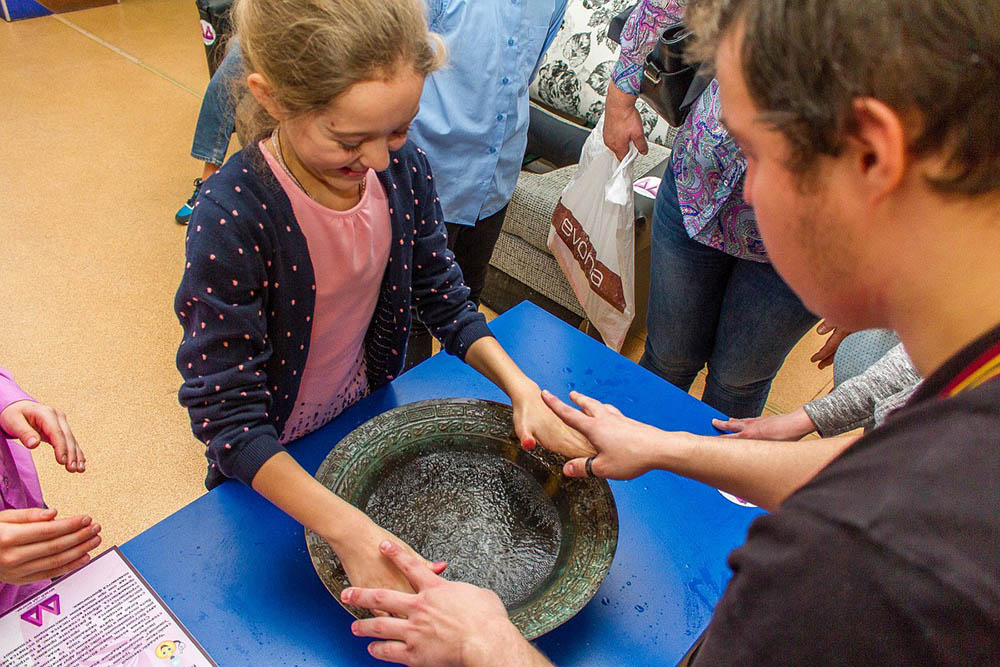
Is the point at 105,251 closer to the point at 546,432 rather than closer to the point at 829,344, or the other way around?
the point at 546,432

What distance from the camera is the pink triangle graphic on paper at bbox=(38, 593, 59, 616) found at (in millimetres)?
870

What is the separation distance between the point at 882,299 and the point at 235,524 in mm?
921

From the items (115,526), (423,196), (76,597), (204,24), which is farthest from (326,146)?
(204,24)

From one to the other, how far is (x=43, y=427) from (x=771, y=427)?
1.28m

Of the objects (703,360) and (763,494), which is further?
(703,360)

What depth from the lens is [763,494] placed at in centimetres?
103

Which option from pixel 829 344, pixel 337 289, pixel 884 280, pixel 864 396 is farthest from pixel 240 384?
pixel 829 344

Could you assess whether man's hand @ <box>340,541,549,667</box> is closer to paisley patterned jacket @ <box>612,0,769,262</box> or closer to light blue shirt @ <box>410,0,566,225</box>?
paisley patterned jacket @ <box>612,0,769,262</box>

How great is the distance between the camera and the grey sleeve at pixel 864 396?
4.04 feet

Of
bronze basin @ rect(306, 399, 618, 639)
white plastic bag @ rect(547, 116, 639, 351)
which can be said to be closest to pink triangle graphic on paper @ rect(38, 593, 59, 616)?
bronze basin @ rect(306, 399, 618, 639)

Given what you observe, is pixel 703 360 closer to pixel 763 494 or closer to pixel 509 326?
pixel 509 326

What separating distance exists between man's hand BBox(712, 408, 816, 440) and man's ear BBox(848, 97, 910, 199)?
0.82 meters

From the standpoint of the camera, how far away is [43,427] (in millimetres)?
1062

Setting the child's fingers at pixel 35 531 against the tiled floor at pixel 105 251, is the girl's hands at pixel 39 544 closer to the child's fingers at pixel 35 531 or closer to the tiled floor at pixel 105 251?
the child's fingers at pixel 35 531
